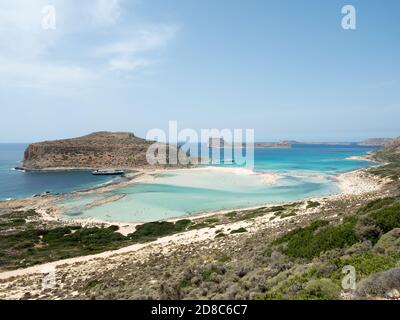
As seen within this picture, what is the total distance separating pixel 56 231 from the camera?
33.1 m

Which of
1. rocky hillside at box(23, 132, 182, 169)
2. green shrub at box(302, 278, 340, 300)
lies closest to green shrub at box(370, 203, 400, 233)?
green shrub at box(302, 278, 340, 300)

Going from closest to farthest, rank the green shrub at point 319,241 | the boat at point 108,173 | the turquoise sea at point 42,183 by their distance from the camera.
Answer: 1. the green shrub at point 319,241
2. the turquoise sea at point 42,183
3. the boat at point 108,173

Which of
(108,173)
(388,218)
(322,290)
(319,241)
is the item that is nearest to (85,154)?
(108,173)

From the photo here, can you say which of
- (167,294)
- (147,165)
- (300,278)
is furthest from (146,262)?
(147,165)

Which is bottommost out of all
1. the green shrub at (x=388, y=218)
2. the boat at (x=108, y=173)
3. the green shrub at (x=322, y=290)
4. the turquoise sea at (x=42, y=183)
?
the turquoise sea at (x=42, y=183)

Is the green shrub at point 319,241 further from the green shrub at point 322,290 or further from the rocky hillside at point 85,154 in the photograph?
the rocky hillside at point 85,154

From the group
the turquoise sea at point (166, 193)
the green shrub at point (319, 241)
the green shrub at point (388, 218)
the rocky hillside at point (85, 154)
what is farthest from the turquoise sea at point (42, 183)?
the green shrub at point (388, 218)

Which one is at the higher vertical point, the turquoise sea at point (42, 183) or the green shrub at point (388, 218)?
the green shrub at point (388, 218)

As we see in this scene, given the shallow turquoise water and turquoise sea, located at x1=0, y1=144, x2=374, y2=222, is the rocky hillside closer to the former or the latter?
turquoise sea, located at x1=0, y1=144, x2=374, y2=222

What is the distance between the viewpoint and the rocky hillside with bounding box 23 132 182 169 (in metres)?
107

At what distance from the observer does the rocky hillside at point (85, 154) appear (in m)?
107

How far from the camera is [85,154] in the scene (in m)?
113

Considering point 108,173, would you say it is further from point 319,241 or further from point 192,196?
point 319,241
